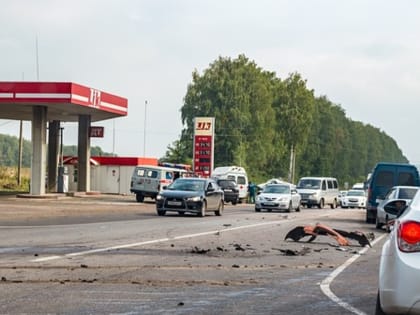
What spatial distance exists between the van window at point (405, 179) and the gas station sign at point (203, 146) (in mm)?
32806

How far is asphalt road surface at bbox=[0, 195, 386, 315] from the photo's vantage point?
9.04m

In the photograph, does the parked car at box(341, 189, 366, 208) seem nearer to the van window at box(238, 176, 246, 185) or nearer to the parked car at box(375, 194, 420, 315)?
the van window at box(238, 176, 246, 185)

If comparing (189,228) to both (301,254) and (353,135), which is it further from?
(353,135)

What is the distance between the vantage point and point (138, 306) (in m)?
8.87

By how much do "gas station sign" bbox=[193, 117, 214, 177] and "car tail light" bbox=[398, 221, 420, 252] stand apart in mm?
59092

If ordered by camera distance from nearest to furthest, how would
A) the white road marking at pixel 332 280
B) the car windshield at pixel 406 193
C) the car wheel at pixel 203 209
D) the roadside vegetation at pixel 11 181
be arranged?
1. the white road marking at pixel 332 280
2. the car windshield at pixel 406 193
3. the car wheel at pixel 203 209
4. the roadside vegetation at pixel 11 181

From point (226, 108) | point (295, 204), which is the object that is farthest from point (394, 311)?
point (226, 108)

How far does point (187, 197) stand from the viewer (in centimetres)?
3117

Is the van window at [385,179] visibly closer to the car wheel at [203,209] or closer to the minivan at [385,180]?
the minivan at [385,180]

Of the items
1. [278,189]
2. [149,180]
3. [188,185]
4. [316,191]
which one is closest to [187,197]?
[188,185]

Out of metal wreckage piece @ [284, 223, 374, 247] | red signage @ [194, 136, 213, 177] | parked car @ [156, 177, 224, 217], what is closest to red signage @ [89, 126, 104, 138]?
red signage @ [194, 136, 213, 177]

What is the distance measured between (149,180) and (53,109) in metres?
6.92

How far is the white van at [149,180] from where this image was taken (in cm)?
4897

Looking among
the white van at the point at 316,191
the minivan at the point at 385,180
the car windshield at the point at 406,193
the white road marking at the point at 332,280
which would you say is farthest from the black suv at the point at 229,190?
the white road marking at the point at 332,280
